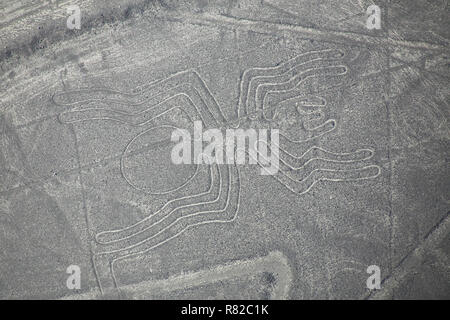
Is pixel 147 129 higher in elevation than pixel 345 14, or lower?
lower

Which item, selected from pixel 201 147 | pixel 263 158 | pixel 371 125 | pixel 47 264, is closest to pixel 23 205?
pixel 47 264

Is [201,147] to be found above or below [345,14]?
below

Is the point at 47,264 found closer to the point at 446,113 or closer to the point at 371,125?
the point at 371,125

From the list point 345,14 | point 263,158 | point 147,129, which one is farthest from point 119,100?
point 345,14
